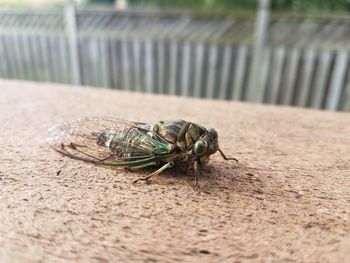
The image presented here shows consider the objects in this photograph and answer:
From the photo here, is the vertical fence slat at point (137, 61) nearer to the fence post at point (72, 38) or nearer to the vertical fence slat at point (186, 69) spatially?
the vertical fence slat at point (186, 69)

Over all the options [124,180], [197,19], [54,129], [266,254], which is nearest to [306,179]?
[266,254]

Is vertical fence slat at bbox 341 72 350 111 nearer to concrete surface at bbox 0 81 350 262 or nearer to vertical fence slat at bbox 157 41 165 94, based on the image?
vertical fence slat at bbox 157 41 165 94

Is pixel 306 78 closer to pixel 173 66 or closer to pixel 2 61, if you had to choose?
pixel 173 66

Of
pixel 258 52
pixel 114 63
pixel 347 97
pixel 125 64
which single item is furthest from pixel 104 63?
pixel 347 97

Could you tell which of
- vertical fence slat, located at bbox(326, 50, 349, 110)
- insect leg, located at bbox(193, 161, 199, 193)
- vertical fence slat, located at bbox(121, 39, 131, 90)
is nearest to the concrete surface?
insect leg, located at bbox(193, 161, 199, 193)

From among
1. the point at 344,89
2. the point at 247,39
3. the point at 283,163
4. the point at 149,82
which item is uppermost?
the point at 283,163

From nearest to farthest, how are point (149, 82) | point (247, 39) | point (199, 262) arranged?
1. point (199, 262)
2. point (247, 39)
3. point (149, 82)

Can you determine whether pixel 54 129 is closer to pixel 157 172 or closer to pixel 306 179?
pixel 157 172
